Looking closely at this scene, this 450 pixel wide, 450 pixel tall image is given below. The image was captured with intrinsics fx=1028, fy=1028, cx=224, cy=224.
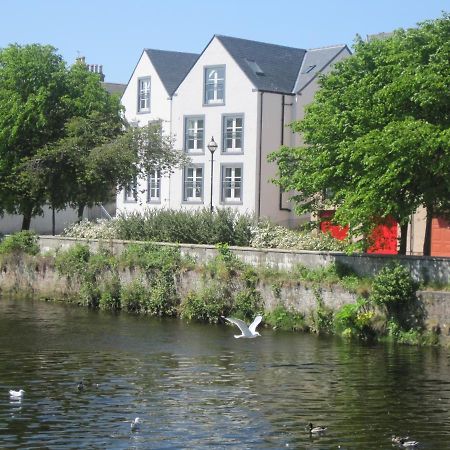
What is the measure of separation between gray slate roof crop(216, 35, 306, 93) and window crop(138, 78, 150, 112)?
25.1 feet

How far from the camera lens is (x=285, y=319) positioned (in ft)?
121

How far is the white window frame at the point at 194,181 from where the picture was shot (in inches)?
2483

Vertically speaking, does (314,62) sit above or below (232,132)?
above

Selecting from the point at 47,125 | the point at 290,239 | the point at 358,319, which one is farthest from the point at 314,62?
the point at 358,319

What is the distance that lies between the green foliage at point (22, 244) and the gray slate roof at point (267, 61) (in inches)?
676

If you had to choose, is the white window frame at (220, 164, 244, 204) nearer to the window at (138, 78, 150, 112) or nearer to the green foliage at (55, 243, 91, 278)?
the window at (138, 78, 150, 112)

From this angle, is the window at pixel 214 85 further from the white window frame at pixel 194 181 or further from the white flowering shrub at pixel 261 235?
the white flowering shrub at pixel 261 235

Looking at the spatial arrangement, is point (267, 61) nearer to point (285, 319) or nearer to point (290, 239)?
point (290, 239)

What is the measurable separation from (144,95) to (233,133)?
9305 mm

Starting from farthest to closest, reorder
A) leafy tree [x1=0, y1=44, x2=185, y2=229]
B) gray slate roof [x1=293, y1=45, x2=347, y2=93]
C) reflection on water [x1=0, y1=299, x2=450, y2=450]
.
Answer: gray slate roof [x1=293, y1=45, x2=347, y2=93], leafy tree [x1=0, y1=44, x2=185, y2=229], reflection on water [x1=0, y1=299, x2=450, y2=450]

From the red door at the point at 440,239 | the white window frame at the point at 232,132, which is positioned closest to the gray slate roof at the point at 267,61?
the white window frame at the point at 232,132

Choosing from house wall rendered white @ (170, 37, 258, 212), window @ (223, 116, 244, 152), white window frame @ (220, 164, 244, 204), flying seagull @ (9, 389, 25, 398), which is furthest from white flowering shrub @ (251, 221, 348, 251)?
window @ (223, 116, 244, 152)

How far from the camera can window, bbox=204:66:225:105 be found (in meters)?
62.0

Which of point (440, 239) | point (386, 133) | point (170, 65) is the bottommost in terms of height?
point (440, 239)
